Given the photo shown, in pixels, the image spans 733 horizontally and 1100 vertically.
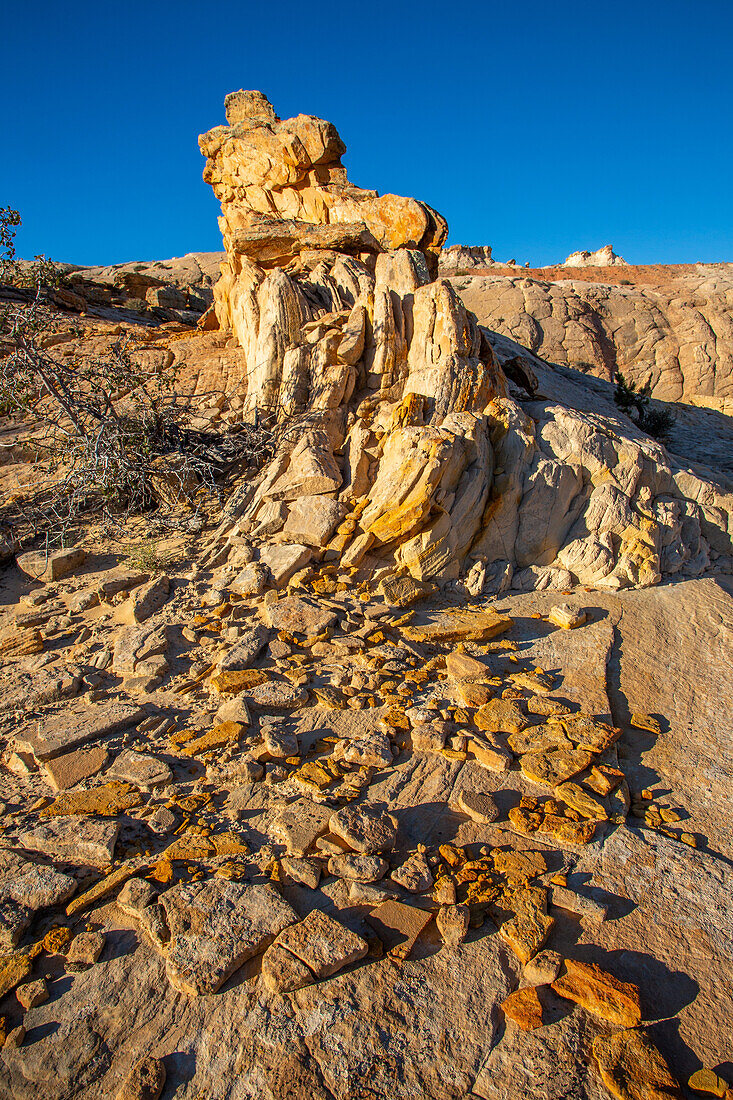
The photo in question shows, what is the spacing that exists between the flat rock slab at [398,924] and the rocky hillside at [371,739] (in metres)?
0.02

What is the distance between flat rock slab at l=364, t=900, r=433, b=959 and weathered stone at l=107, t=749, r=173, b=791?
5.61 feet

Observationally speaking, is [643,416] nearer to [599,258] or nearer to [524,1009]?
[524,1009]

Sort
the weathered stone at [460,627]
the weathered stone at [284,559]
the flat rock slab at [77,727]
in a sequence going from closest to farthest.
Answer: the flat rock slab at [77,727] → the weathered stone at [460,627] → the weathered stone at [284,559]

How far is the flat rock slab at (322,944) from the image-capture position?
9.05 ft

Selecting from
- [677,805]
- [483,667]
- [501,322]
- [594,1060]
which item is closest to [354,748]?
[483,667]

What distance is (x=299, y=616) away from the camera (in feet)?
18.4

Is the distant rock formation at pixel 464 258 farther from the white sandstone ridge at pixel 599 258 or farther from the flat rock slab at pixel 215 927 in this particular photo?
the flat rock slab at pixel 215 927

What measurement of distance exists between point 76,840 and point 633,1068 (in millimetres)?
3120

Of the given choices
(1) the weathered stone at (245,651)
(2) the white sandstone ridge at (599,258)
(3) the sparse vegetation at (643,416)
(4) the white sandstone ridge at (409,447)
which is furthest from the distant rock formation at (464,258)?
(1) the weathered stone at (245,651)

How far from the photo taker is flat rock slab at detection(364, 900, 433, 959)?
9.57 ft

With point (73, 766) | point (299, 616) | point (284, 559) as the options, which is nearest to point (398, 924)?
point (73, 766)

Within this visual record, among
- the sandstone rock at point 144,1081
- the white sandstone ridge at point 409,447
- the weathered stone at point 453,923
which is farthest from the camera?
the white sandstone ridge at point 409,447

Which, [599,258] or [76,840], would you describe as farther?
[599,258]

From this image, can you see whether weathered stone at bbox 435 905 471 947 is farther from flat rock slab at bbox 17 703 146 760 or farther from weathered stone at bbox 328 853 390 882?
flat rock slab at bbox 17 703 146 760
